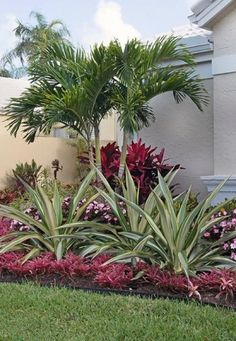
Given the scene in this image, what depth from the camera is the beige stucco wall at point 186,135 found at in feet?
37.3

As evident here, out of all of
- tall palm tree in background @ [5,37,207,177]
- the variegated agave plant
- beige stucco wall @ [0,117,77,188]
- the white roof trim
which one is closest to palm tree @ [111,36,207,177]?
tall palm tree in background @ [5,37,207,177]

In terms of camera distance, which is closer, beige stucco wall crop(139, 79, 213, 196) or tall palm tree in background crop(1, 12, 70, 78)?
beige stucco wall crop(139, 79, 213, 196)

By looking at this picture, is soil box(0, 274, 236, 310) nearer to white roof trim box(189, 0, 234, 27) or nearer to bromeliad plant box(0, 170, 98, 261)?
bromeliad plant box(0, 170, 98, 261)

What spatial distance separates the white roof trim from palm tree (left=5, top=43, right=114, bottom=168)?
191cm

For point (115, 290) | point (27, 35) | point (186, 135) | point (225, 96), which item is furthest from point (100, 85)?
point (27, 35)

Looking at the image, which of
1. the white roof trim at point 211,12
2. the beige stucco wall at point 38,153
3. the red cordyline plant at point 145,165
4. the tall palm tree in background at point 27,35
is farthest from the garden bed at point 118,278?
the tall palm tree in background at point 27,35

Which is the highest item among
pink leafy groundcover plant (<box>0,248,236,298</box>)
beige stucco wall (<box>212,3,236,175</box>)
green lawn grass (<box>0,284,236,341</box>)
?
beige stucco wall (<box>212,3,236,175</box>)

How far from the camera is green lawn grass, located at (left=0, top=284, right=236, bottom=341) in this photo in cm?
466

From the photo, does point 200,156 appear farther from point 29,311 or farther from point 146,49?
Result: point 29,311

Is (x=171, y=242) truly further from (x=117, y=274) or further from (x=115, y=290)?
(x=115, y=290)

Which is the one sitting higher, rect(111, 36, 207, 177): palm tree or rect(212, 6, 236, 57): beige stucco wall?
rect(212, 6, 236, 57): beige stucco wall

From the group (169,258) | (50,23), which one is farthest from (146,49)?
(50,23)

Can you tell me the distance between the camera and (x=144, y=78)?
34.2 ft

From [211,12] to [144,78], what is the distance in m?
1.76
